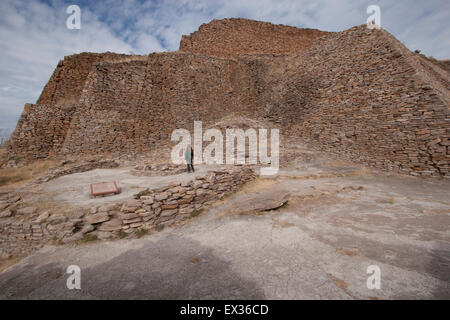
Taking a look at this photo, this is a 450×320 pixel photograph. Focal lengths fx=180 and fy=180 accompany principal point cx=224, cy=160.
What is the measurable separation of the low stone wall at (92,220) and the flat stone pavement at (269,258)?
0.30m

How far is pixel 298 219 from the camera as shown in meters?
4.29

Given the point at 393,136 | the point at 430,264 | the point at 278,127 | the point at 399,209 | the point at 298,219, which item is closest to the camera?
the point at 430,264

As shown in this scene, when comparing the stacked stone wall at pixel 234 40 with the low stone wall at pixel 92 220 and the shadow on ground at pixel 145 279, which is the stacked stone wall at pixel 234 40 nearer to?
the low stone wall at pixel 92 220

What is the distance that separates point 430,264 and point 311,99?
49.4 feet

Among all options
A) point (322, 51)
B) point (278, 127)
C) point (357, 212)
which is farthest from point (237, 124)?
point (357, 212)

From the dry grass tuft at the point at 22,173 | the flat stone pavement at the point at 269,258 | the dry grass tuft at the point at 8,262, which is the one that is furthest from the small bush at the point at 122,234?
the dry grass tuft at the point at 22,173

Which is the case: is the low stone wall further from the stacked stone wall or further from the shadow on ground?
the stacked stone wall

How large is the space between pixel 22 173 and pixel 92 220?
1162cm

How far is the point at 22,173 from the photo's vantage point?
36.1 feet

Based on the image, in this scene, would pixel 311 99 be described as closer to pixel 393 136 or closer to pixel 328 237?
pixel 393 136

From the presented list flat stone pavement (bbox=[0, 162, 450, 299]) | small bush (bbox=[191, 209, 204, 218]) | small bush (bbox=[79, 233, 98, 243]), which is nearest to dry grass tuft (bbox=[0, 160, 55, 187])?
small bush (bbox=[79, 233, 98, 243])

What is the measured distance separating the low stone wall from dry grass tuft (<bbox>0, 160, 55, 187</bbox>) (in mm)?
6867

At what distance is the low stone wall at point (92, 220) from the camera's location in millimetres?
4066
